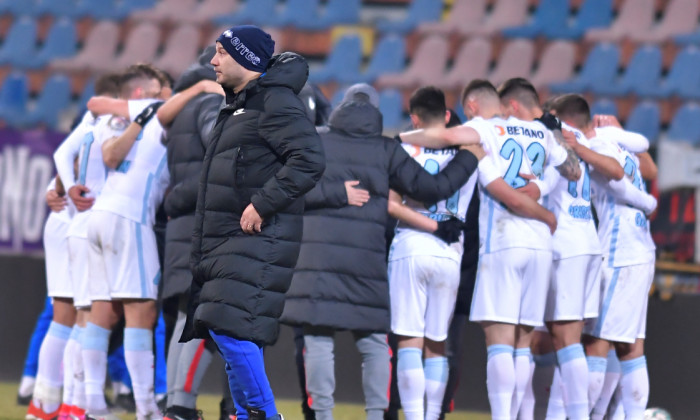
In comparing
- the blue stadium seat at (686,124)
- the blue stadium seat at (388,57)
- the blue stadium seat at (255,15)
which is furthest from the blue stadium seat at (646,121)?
the blue stadium seat at (255,15)

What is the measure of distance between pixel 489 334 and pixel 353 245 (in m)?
0.85

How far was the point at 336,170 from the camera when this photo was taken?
5.08m

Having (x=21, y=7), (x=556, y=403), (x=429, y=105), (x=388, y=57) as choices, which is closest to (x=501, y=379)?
(x=556, y=403)

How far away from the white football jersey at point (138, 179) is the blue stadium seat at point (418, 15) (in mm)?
8225

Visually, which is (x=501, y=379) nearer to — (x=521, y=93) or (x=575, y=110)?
(x=521, y=93)

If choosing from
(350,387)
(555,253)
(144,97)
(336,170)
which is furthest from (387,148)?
(350,387)

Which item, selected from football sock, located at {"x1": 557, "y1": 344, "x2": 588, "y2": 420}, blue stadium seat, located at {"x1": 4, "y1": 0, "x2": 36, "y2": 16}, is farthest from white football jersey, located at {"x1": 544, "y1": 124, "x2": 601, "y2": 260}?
blue stadium seat, located at {"x1": 4, "y1": 0, "x2": 36, "y2": 16}

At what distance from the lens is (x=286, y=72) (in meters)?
3.96

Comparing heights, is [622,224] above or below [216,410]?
above

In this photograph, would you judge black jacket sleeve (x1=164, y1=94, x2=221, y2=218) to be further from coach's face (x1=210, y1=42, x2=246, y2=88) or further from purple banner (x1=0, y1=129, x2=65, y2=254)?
purple banner (x1=0, y1=129, x2=65, y2=254)

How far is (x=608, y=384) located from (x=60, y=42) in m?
10.2

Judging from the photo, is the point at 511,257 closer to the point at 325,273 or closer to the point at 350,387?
the point at 325,273

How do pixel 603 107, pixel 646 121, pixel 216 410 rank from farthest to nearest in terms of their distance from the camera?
pixel 603 107 → pixel 646 121 → pixel 216 410

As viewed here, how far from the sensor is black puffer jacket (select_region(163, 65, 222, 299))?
201 inches
